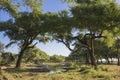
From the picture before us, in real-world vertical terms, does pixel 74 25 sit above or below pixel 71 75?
above

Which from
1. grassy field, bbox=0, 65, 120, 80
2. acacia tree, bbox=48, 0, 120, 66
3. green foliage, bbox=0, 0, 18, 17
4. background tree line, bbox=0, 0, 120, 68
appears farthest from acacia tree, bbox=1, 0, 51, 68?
green foliage, bbox=0, 0, 18, 17

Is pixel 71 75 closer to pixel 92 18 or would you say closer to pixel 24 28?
pixel 92 18

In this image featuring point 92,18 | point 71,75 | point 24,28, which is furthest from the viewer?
point 24,28

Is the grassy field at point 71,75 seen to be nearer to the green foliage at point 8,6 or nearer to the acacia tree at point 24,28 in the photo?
the green foliage at point 8,6

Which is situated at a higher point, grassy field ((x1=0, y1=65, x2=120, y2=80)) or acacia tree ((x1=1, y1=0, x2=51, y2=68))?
acacia tree ((x1=1, y1=0, x2=51, y2=68))

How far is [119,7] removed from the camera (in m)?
43.3

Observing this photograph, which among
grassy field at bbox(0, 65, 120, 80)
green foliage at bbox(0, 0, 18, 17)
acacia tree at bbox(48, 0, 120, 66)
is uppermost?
acacia tree at bbox(48, 0, 120, 66)

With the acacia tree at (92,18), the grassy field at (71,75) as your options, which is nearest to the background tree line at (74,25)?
the acacia tree at (92,18)

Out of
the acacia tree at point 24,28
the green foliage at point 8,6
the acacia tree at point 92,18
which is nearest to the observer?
the green foliage at point 8,6

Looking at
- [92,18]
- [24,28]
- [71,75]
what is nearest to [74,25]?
[92,18]

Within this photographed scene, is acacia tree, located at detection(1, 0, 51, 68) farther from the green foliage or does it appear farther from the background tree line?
the green foliage

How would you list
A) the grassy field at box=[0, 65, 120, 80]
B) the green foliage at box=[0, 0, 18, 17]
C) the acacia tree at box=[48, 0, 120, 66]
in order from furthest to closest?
the acacia tree at box=[48, 0, 120, 66], the grassy field at box=[0, 65, 120, 80], the green foliage at box=[0, 0, 18, 17]

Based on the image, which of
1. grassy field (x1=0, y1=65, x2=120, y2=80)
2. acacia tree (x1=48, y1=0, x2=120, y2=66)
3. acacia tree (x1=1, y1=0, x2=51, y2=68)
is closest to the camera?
grassy field (x1=0, y1=65, x2=120, y2=80)

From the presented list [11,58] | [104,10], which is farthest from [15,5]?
[11,58]
